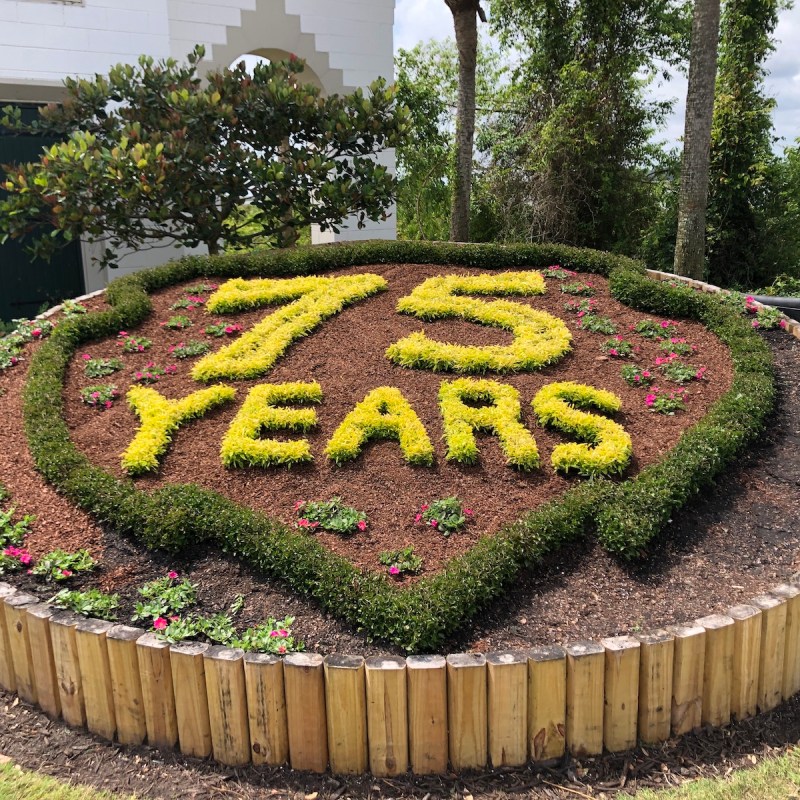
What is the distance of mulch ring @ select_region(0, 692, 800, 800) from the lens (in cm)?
318

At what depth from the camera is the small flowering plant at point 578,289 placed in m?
7.40

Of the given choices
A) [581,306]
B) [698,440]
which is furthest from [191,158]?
[698,440]

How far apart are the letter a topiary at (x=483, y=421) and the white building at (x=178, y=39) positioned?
6110mm

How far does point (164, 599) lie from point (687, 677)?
2.40 meters

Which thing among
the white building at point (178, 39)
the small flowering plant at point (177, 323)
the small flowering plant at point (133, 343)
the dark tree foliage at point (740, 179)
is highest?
the white building at point (178, 39)

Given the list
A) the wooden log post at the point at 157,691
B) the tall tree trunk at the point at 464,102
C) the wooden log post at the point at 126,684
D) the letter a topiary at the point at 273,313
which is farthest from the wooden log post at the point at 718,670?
the tall tree trunk at the point at 464,102

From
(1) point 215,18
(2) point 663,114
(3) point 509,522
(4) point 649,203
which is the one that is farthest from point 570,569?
(2) point 663,114

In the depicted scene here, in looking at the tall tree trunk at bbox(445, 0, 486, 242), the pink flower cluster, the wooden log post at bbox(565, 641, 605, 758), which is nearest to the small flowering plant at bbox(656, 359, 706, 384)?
the wooden log post at bbox(565, 641, 605, 758)

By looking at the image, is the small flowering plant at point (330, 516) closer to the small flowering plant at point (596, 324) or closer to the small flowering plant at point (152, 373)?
the small flowering plant at point (152, 373)

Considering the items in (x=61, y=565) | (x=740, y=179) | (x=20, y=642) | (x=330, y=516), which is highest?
(x=740, y=179)

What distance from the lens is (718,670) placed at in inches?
135

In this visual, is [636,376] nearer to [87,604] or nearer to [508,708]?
[508,708]

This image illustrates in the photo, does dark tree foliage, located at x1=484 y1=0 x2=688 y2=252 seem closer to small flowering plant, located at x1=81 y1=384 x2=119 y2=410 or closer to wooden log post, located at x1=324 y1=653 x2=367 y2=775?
small flowering plant, located at x1=81 y1=384 x2=119 y2=410

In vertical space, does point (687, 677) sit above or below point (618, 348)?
below
